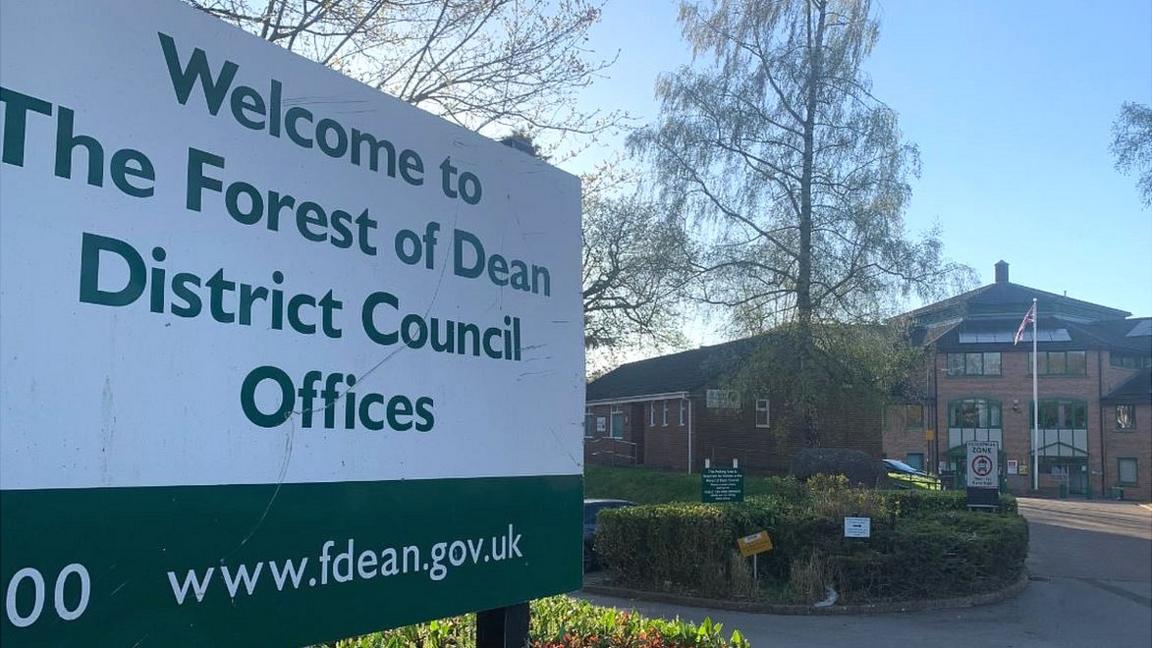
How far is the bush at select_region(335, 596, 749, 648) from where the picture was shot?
4621mm

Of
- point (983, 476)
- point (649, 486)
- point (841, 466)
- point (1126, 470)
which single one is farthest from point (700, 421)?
point (1126, 470)

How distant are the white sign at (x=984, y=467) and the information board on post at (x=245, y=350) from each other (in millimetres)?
17517

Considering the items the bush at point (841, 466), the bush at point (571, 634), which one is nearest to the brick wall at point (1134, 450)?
the bush at point (841, 466)

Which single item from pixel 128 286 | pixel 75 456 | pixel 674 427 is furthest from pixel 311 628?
pixel 674 427

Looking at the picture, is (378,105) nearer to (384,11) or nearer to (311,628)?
(311,628)

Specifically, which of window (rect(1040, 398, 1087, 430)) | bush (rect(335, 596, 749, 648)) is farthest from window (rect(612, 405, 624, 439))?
bush (rect(335, 596, 749, 648))

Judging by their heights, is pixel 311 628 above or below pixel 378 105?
below

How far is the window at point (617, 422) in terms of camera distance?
143ft

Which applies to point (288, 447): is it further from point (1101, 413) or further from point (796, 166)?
point (1101, 413)

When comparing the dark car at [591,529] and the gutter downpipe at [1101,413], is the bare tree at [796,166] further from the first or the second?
the gutter downpipe at [1101,413]

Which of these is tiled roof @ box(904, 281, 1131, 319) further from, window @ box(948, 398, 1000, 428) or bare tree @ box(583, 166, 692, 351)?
bare tree @ box(583, 166, 692, 351)

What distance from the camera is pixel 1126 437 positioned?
52531 mm

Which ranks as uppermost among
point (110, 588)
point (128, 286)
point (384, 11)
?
point (384, 11)

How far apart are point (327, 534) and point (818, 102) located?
26.0 metres
